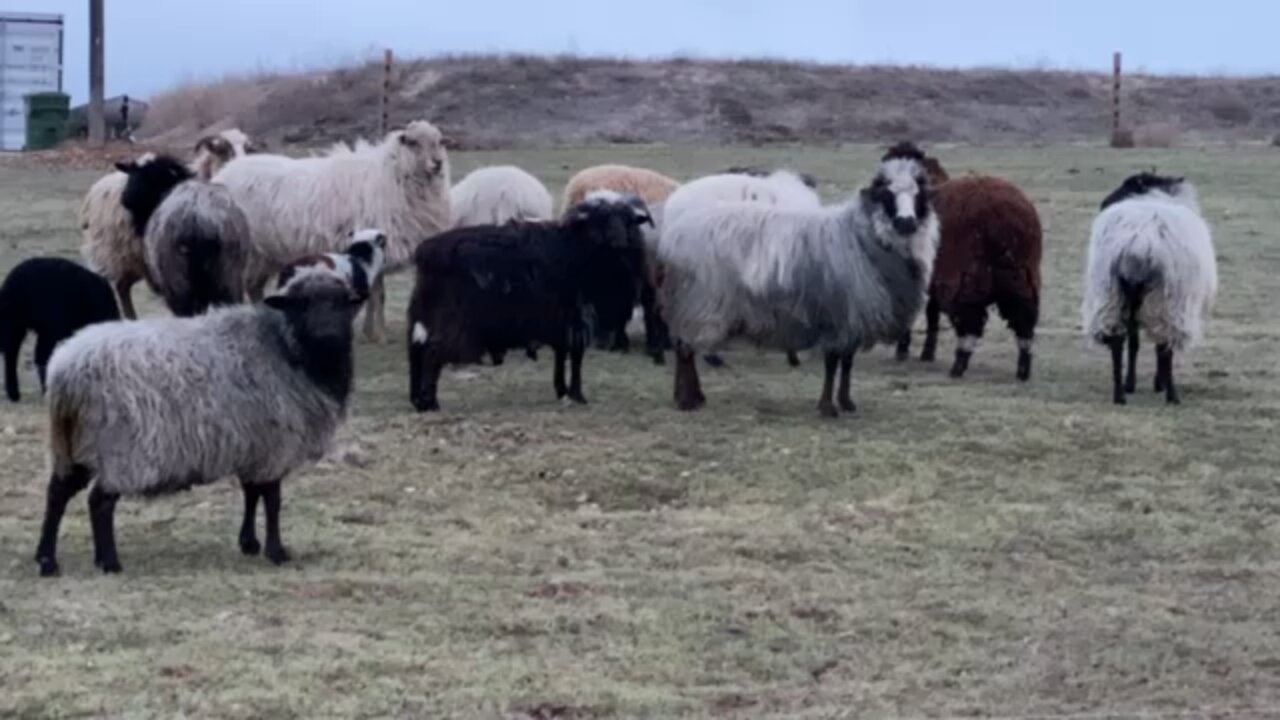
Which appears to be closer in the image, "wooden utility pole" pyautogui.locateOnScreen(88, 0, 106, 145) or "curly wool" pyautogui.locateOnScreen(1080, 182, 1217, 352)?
"curly wool" pyautogui.locateOnScreen(1080, 182, 1217, 352)

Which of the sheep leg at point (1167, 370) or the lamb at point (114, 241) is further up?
the lamb at point (114, 241)

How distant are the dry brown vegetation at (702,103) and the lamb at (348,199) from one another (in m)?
22.6

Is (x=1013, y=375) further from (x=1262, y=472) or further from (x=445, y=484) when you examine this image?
(x=445, y=484)

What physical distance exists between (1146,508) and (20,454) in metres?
5.93

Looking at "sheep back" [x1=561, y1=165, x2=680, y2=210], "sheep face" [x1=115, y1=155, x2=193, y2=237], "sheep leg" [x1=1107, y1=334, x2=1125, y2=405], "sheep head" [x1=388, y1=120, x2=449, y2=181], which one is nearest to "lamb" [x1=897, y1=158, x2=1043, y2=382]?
"sheep leg" [x1=1107, y1=334, x2=1125, y2=405]

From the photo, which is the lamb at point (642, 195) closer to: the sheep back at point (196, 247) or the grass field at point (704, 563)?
the grass field at point (704, 563)

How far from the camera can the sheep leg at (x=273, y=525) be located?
8.98m

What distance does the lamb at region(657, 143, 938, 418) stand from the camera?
1261 centimetres

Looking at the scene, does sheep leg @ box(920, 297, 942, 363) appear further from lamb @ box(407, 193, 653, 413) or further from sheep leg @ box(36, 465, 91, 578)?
sheep leg @ box(36, 465, 91, 578)

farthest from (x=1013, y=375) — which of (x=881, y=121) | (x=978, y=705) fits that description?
(x=881, y=121)

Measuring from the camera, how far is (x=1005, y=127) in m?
44.6

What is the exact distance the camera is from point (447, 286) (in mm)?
12812

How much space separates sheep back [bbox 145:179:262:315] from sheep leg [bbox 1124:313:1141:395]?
5.94 m

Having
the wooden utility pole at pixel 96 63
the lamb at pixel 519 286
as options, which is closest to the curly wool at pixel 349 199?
the lamb at pixel 519 286
